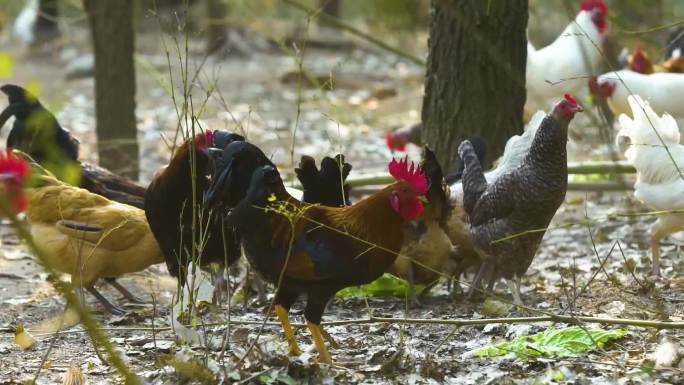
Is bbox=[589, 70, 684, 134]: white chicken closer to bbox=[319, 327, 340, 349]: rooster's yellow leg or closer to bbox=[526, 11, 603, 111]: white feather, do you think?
bbox=[526, 11, 603, 111]: white feather

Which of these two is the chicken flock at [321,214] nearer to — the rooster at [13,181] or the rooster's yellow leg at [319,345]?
the rooster's yellow leg at [319,345]

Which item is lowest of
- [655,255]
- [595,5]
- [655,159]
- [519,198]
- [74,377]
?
[74,377]

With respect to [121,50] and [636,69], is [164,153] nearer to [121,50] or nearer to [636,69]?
[121,50]

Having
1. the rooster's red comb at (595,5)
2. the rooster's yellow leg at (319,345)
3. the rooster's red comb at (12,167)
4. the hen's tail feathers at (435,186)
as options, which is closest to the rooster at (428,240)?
the hen's tail feathers at (435,186)

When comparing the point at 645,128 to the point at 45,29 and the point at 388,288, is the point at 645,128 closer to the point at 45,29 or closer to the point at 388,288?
the point at 388,288

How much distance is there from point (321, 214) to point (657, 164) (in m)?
2.43

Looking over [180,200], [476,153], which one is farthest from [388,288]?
[180,200]

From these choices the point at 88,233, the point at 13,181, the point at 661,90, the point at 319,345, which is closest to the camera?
the point at 13,181

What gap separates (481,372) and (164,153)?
7.48 meters

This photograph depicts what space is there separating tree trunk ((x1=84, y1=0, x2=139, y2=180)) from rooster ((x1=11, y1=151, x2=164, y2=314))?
2886 mm

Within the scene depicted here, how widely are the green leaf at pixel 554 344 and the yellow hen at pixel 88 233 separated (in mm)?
2287

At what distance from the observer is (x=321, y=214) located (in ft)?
15.8

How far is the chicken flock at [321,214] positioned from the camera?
185 inches

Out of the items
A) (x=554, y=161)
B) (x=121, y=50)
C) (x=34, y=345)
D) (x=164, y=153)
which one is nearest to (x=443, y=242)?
(x=554, y=161)
